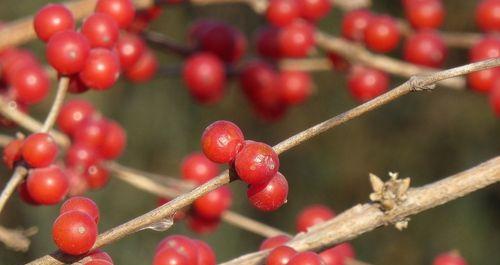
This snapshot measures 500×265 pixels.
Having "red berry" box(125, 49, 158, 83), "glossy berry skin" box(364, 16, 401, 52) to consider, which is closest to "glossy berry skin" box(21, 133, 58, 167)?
"red berry" box(125, 49, 158, 83)

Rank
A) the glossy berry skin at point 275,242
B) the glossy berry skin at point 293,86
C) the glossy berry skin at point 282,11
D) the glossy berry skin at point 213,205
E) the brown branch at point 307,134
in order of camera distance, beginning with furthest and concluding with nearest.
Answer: the glossy berry skin at point 293,86, the glossy berry skin at point 282,11, the glossy berry skin at point 213,205, the glossy berry skin at point 275,242, the brown branch at point 307,134

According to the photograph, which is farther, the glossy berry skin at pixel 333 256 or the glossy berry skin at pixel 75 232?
the glossy berry skin at pixel 333 256

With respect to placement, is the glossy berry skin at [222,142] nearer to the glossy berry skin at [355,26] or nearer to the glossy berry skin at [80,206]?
the glossy berry skin at [80,206]

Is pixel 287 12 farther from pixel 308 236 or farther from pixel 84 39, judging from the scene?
pixel 308 236

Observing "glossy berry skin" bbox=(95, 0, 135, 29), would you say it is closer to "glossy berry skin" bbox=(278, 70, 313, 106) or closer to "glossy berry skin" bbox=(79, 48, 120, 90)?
"glossy berry skin" bbox=(79, 48, 120, 90)

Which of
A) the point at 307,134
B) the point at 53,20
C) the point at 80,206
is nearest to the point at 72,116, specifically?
the point at 53,20

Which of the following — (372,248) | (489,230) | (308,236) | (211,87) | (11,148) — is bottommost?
(11,148)

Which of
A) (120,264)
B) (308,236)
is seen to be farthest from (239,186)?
(308,236)

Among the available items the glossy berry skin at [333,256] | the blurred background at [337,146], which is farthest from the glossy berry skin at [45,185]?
the blurred background at [337,146]
